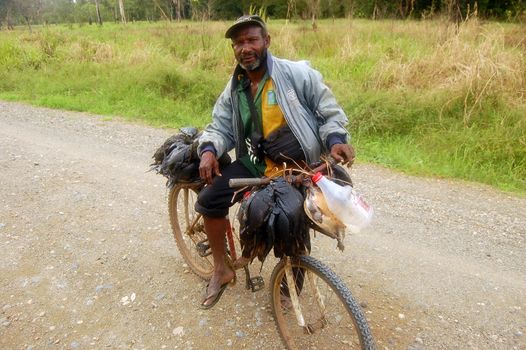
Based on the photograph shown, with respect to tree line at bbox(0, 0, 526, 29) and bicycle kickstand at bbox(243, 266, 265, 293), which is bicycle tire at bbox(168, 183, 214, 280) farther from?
tree line at bbox(0, 0, 526, 29)

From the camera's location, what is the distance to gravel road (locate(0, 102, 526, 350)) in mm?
2586

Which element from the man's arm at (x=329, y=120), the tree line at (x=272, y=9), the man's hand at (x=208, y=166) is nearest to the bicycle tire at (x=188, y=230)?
the man's hand at (x=208, y=166)

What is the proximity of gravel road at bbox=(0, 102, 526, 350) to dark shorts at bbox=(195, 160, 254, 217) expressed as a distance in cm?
72

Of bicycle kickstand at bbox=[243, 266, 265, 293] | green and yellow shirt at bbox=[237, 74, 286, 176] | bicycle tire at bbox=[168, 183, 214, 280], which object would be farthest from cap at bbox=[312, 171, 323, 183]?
bicycle tire at bbox=[168, 183, 214, 280]

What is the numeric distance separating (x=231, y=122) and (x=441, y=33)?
6679 mm

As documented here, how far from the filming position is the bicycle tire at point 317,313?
6.50 feet

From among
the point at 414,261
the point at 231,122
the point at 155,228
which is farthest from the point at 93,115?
the point at 414,261

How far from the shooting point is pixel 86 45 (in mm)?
11172

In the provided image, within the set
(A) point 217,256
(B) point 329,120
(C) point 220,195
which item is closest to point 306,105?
(B) point 329,120

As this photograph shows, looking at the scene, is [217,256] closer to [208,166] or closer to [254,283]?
[254,283]

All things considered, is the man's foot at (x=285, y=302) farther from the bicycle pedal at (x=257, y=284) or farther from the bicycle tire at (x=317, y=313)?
the bicycle pedal at (x=257, y=284)

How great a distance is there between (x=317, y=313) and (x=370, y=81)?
202 inches

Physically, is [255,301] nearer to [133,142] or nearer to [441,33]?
[133,142]

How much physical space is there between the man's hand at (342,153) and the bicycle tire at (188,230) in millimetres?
1332
